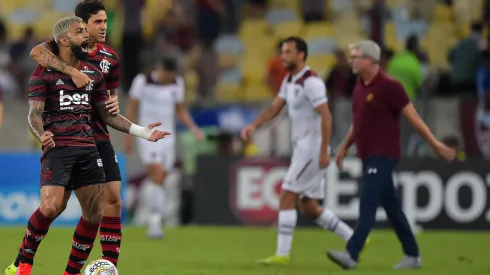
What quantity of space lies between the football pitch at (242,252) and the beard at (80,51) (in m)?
2.77

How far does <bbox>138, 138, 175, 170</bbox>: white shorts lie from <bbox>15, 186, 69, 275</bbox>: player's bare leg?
24.2 ft

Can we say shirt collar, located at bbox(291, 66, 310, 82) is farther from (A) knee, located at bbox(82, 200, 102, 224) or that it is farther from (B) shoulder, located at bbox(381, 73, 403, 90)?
(A) knee, located at bbox(82, 200, 102, 224)

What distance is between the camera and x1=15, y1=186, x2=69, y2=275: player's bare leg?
31.6ft

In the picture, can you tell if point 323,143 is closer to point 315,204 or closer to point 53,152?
point 315,204

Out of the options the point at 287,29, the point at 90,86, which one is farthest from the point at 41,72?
the point at 287,29

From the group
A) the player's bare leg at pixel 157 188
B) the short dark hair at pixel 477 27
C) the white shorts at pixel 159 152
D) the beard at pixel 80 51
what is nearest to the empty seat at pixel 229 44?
the short dark hair at pixel 477 27

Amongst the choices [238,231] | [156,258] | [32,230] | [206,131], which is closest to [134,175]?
[206,131]

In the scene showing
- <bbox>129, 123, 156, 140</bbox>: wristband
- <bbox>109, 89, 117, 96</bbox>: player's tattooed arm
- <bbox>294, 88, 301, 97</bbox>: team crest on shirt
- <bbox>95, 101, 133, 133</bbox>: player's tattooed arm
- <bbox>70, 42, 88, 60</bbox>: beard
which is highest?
<bbox>70, 42, 88, 60</bbox>: beard

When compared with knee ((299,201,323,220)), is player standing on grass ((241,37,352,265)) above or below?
above

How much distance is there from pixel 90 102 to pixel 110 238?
129 centimetres

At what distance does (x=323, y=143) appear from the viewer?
13055 millimetres

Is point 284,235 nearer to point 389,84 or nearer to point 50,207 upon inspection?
point 389,84

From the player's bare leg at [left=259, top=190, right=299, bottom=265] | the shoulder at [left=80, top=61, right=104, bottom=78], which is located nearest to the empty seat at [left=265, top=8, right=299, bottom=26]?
the player's bare leg at [left=259, top=190, right=299, bottom=265]

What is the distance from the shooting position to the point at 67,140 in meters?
9.72
